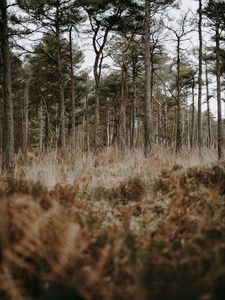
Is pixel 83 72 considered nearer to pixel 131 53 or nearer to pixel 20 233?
pixel 131 53

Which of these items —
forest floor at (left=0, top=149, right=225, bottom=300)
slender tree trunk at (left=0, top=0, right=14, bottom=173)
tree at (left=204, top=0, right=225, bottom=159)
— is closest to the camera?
forest floor at (left=0, top=149, right=225, bottom=300)

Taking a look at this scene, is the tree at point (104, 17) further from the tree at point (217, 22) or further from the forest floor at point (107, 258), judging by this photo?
the forest floor at point (107, 258)

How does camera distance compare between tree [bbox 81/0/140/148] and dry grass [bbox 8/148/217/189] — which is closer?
dry grass [bbox 8/148/217/189]

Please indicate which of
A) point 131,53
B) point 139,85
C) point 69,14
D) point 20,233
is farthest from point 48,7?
point 20,233

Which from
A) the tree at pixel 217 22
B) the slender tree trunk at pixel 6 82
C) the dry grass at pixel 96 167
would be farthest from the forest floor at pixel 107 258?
the tree at pixel 217 22

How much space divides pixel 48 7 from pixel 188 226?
49.3 ft

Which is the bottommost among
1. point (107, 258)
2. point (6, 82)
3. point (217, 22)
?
point (107, 258)

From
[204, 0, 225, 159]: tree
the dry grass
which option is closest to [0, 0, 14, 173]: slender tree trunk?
the dry grass

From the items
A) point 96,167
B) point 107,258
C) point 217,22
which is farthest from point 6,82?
point 217,22

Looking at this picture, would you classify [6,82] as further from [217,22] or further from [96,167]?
[217,22]

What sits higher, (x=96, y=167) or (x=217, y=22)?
(x=217, y=22)

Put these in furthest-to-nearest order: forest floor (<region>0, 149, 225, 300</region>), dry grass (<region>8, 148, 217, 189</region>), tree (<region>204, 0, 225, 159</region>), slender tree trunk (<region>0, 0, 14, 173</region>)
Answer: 1. tree (<region>204, 0, 225, 159</region>)
2. slender tree trunk (<region>0, 0, 14, 173</region>)
3. dry grass (<region>8, 148, 217, 189</region>)
4. forest floor (<region>0, 149, 225, 300</region>)

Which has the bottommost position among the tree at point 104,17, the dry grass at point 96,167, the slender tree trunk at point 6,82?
the dry grass at point 96,167

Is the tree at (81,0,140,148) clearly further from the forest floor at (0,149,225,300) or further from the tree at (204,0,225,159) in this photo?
the forest floor at (0,149,225,300)
